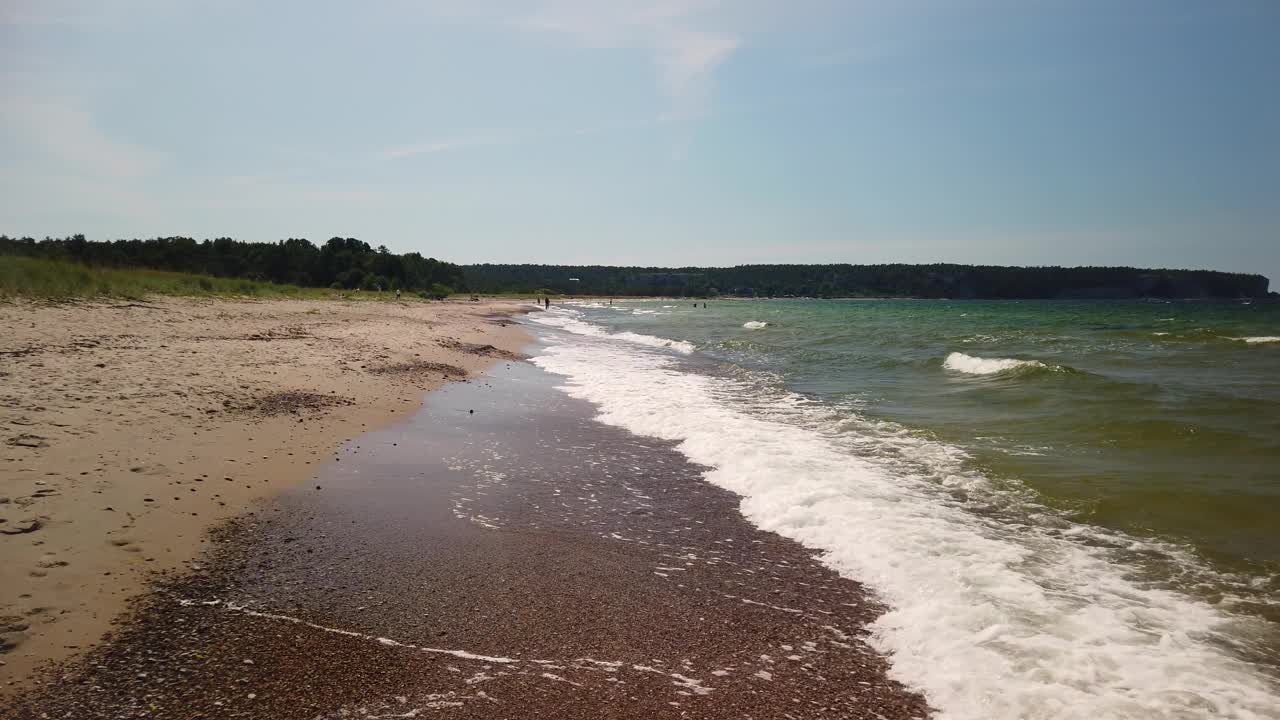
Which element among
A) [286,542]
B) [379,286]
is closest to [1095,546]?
[286,542]

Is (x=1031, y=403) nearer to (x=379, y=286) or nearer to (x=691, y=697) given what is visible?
(x=691, y=697)

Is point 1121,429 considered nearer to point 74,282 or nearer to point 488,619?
point 488,619

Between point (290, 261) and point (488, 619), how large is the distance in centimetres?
8848

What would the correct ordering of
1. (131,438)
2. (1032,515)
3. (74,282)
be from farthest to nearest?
(74,282) → (131,438) → (1032,515)

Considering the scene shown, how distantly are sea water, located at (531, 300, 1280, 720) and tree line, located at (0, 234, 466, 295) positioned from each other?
63.3 metres

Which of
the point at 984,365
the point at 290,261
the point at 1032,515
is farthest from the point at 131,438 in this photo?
the point at 290,261

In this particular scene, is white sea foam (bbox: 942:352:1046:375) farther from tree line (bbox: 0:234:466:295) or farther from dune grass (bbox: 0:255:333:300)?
tree line (bbox: 0:234:466:295)

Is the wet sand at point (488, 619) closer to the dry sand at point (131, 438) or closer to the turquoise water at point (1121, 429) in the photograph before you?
the dry sand at point (131, 438)

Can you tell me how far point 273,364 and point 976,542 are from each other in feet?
42.8

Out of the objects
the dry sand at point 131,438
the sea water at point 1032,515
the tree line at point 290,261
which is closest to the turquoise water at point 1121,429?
the sea water at point 1032,515

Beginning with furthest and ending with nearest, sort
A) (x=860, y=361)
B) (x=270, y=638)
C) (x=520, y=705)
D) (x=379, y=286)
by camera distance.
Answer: (x=379, y=286) → (x=860, y=361) → (x=270, y=638) → (x=520, y=705)

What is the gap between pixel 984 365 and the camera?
20562 millimetres

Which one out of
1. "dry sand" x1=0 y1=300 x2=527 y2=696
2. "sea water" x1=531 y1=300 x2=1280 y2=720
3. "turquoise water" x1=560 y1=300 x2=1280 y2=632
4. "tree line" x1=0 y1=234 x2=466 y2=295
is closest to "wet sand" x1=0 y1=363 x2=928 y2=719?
"dry sand" x1=0 y1=300 x2=527 y2=696

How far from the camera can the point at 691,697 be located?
3309 mm
